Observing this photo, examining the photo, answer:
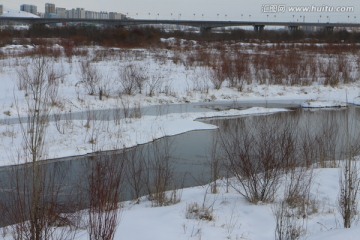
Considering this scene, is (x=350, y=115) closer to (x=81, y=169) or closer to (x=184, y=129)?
(x=184, y=129)

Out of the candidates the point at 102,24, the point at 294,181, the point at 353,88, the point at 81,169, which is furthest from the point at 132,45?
the point at 102,24

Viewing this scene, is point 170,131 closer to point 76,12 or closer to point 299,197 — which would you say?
point 299,197

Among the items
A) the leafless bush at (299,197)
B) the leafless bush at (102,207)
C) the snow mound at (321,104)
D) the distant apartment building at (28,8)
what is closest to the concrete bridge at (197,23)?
the snow mound at (321,104)

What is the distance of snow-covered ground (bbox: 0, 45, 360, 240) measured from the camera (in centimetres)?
653

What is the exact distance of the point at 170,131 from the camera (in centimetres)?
1491

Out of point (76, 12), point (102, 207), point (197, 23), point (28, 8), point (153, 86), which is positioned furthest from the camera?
point (28, 8)

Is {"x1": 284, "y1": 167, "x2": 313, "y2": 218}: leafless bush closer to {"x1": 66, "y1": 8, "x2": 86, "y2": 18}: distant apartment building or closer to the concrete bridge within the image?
the concrete bridge

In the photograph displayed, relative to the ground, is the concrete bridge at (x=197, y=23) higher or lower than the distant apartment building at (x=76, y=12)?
lower

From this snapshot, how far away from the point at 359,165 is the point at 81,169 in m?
5.87

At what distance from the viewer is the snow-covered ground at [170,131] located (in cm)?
653

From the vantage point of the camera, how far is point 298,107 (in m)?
20.7

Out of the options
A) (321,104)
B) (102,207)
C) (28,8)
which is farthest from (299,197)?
(28,8)

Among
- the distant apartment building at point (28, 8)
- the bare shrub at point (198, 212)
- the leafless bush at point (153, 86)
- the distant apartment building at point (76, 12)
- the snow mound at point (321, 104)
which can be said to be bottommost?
the bare shrub at point (198, 212)

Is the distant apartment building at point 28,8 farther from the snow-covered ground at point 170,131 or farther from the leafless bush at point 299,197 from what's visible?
the leafless bush at point 299,197
